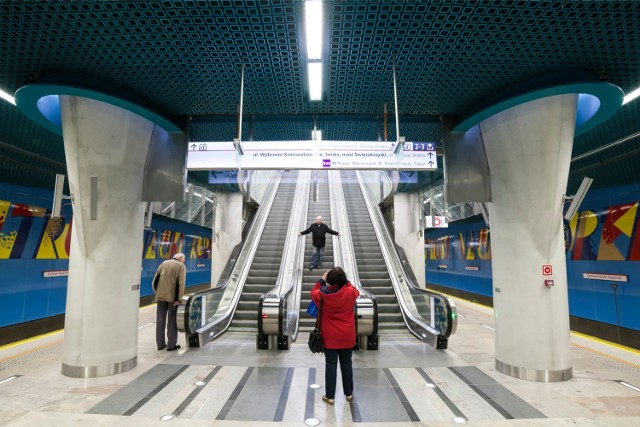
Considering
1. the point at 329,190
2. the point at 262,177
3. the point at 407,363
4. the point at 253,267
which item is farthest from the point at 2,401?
the point at 329,190

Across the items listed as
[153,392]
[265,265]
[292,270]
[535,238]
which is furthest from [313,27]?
[265,265]

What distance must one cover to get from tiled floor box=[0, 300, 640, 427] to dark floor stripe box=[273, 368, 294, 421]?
12 millimetres

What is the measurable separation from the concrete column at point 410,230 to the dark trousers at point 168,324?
28.3ft

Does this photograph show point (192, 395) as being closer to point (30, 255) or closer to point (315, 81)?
point (315, 81)

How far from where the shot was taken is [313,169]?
4934 mm

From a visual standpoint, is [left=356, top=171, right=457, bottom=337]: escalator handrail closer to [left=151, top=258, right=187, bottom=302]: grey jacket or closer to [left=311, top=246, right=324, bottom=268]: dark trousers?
[left=311, top=246, right=324, bottom=268]: dark trousers

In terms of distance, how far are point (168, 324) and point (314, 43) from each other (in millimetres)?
4878

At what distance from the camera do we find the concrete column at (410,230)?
12359 mm

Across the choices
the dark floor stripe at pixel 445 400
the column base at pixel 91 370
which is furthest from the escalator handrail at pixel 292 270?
the dark floor stripe at pixel 445 400

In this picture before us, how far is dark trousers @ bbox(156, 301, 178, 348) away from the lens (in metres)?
5.52

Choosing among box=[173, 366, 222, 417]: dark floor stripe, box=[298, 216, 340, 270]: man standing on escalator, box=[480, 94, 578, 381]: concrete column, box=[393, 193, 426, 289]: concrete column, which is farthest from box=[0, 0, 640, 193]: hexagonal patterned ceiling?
box=[393, 193, 426, 289]: concrete column

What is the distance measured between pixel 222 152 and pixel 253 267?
4209 mm

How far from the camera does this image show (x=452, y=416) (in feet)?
10.7

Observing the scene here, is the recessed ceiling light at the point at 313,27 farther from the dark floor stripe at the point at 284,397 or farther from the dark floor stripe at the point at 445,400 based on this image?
the dark floor stripe at the point at 445,400
